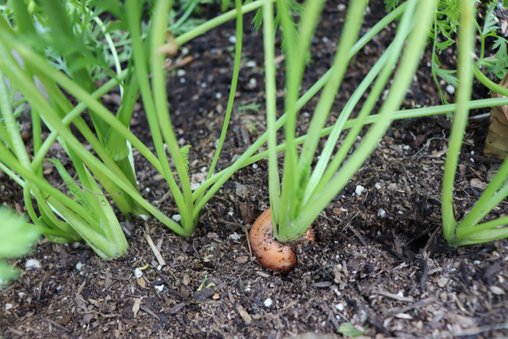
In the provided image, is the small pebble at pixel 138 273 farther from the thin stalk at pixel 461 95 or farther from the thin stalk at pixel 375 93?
the thin stalk at pixel 461 95

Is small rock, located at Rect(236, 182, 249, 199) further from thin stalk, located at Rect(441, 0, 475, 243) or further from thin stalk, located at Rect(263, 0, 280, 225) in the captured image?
thin stalk, located at Rect(441, 0, 475, 243)

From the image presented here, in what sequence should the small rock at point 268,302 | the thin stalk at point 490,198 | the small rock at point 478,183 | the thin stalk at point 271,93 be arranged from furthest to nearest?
the small rock at point 478,183
the small rock at point 268,302
the thin stalk at point 490,198
the thin stalk at point 271,93

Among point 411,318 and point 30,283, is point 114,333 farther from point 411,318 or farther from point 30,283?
point 411,318

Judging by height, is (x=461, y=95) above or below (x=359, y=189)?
above

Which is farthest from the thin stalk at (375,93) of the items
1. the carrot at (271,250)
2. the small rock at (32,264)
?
the small rock at (32,264)

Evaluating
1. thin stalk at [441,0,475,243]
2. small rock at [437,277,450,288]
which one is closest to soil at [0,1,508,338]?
small rock at [437,277,450,288]

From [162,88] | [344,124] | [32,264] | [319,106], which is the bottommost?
[32,264]

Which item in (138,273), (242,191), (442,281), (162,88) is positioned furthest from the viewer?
(242,191)

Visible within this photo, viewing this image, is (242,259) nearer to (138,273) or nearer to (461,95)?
(138,273)

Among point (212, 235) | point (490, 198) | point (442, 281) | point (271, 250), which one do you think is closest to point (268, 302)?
point (271, 250)
